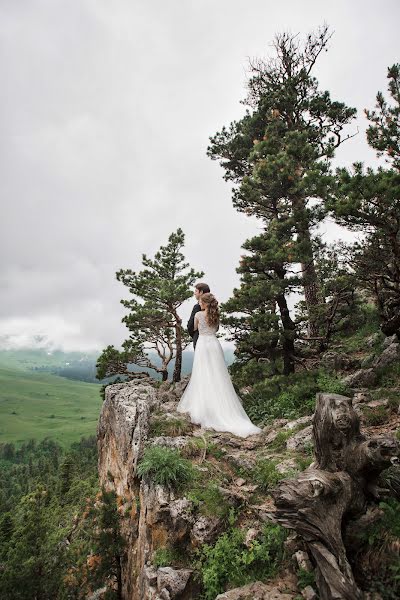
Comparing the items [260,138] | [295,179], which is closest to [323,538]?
[295,179]

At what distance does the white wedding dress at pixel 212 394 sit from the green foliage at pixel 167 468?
7.95ft

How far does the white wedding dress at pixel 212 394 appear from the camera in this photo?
1034cm

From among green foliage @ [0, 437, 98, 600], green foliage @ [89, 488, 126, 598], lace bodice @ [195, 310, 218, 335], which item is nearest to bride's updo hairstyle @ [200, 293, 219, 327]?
lace bodice @ [195, 310, 218, 335]

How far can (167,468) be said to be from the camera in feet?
25.1

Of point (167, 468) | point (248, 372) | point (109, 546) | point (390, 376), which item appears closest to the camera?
point (167, 468)

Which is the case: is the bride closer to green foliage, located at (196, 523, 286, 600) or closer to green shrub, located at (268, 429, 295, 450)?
green shrub, located at (268, 429, 295, 450)

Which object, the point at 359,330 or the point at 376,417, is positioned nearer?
the point at 376,417

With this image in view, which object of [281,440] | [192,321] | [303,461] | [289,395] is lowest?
[303,461]

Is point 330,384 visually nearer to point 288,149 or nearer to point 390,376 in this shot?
point 390,376

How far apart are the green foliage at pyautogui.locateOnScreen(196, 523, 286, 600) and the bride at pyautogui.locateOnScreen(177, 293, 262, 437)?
13.2 ft

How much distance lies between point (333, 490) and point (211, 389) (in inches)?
257

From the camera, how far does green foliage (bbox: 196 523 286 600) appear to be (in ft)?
17.5

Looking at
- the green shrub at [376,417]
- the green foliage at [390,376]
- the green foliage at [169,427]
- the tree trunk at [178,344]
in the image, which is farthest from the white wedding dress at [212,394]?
the tree trunk at [178,344]

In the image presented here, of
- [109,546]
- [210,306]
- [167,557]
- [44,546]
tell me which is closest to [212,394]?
[210,306]
